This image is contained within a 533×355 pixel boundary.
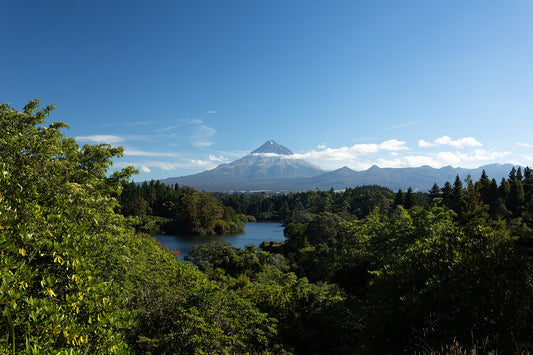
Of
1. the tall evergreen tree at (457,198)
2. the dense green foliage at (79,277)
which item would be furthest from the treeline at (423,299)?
the tall evergreen tree at (457,198)

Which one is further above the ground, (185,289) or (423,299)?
(423,299)

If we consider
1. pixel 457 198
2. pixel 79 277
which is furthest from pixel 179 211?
pixel 79 277

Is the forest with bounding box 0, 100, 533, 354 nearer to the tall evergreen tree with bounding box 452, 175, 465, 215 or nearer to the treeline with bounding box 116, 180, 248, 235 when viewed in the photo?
the tall evergreen tree with bounding box 452, 175, 465, 215

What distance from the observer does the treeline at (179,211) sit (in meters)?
49.7

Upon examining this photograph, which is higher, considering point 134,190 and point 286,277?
point 134,190

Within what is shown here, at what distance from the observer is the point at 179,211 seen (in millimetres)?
51938

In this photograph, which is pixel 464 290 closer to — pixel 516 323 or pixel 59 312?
pixel 516 323

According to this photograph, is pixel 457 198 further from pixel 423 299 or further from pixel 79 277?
pixel 79 277

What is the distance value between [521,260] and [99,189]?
9.83 meters

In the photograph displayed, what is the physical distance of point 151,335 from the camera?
21.4ft

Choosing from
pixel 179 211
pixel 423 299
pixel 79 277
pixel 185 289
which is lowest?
pixel 179 211

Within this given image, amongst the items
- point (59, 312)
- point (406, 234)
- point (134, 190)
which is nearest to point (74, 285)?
point (59, 312)

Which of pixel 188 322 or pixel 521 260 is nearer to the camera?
pixel 521 260

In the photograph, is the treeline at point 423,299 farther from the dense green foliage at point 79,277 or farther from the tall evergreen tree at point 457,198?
the tall evergreen tree at point 457,198
